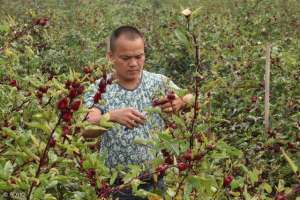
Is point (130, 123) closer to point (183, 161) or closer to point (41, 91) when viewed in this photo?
point (41, 91)

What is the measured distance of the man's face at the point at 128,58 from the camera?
3.10 meters

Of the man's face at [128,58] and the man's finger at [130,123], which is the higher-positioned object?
the man's face at [128,58]

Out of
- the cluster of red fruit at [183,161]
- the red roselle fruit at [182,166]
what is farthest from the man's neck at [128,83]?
the red roselle fruit at [182,166]

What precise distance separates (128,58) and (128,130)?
0.36m

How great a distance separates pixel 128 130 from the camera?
3092mm

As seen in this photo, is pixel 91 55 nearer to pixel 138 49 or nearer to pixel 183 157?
pixel 138 49

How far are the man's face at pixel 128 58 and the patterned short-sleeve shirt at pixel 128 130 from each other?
0.24ft

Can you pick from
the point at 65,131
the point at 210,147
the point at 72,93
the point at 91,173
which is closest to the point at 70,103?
the point at 72,93

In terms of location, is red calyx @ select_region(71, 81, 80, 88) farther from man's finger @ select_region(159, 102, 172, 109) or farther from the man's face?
the man's face

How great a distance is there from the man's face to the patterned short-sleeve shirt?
72 mm

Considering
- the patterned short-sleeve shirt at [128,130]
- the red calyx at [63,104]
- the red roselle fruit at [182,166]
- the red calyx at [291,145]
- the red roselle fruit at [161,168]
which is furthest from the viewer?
the red calyx at [291,145]

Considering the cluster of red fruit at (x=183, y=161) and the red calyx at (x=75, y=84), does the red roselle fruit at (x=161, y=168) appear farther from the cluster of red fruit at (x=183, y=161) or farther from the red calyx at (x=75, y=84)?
the red calyx at (x=75, y=84)

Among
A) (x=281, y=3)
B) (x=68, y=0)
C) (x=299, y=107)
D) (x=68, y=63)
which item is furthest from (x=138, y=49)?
(x=68, y=0)

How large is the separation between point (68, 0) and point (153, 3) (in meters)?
2.18
